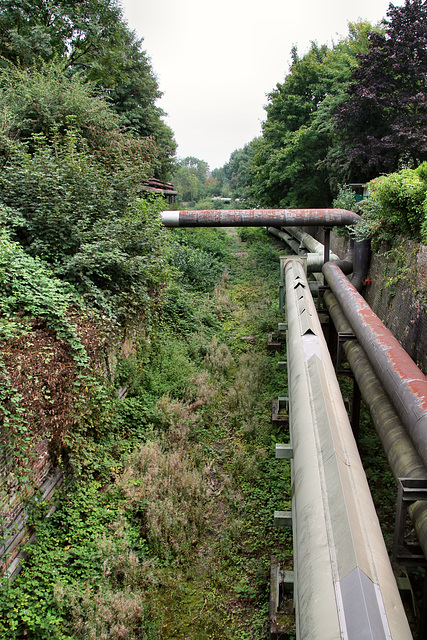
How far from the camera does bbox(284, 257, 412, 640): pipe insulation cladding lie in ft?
5.91

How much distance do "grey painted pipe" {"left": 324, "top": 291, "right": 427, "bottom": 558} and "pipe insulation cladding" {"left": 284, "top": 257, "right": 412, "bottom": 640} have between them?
633 millimetres

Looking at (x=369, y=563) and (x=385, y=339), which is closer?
(x=369, y=563)

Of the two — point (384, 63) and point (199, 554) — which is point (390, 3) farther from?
point (199, 554)

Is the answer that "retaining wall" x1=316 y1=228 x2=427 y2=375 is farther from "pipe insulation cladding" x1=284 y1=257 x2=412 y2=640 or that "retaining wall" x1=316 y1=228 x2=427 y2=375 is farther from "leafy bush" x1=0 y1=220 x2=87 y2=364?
"leafy bush" x1=0 y1=220 x2=87 y2=364

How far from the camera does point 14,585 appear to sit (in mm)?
3662

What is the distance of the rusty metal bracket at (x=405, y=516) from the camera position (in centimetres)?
298

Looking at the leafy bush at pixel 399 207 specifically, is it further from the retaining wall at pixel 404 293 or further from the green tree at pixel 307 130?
the green tree at pixel 307 130

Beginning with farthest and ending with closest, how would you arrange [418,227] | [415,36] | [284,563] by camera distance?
[415,36] < [418,227] < [284,563]

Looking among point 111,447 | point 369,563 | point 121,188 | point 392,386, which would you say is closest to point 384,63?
point 121,188

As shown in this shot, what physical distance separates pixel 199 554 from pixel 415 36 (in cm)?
1416

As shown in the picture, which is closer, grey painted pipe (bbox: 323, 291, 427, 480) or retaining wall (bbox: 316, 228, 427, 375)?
grey painted pipe (bbox: 323, 291, 427, 480)

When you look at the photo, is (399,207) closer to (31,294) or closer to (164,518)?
(31,294)

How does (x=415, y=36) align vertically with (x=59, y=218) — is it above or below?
above

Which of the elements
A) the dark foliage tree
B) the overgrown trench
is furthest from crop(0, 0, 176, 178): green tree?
the overgrown trench
